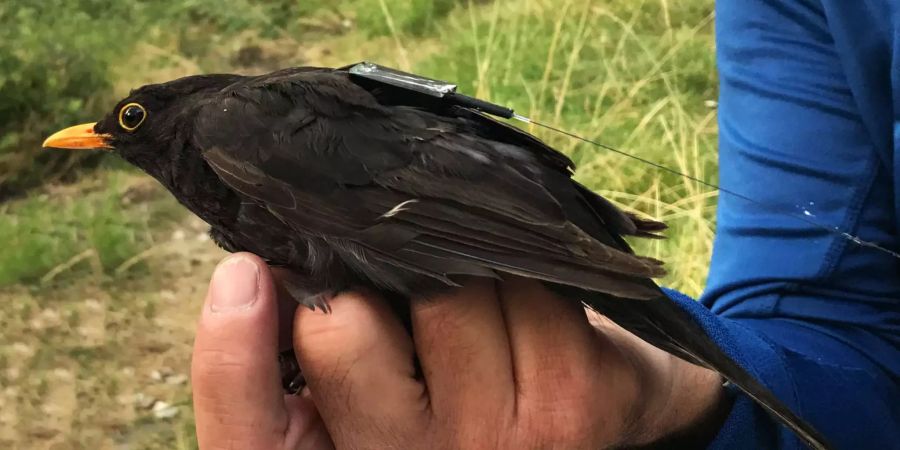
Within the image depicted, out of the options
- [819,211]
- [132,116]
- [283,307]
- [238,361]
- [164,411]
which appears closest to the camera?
[238,361]

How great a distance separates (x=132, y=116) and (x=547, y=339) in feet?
3.03

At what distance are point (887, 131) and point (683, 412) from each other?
0.75 metres

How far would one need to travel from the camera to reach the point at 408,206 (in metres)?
1.11

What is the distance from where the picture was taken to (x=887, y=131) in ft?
5.30

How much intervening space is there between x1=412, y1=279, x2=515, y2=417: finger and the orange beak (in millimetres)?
869

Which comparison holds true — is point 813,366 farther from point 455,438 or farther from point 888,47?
point 455,438

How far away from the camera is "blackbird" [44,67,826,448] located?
1057 mm

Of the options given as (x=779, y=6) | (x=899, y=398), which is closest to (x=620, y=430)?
(x=899, y=398)

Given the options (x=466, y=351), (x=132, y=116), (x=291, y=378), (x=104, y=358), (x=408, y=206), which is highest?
(x=408, y=206)

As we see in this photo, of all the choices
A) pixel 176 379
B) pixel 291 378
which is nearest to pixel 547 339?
pixel 291 378

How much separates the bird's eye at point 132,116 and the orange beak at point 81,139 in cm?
9

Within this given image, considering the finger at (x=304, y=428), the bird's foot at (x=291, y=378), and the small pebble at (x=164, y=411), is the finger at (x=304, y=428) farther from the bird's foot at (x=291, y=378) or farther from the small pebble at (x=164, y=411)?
the small pebble at (x=164, y=411)

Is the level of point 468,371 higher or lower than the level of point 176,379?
higher

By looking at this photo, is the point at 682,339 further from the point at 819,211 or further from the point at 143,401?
the point at 143,401
